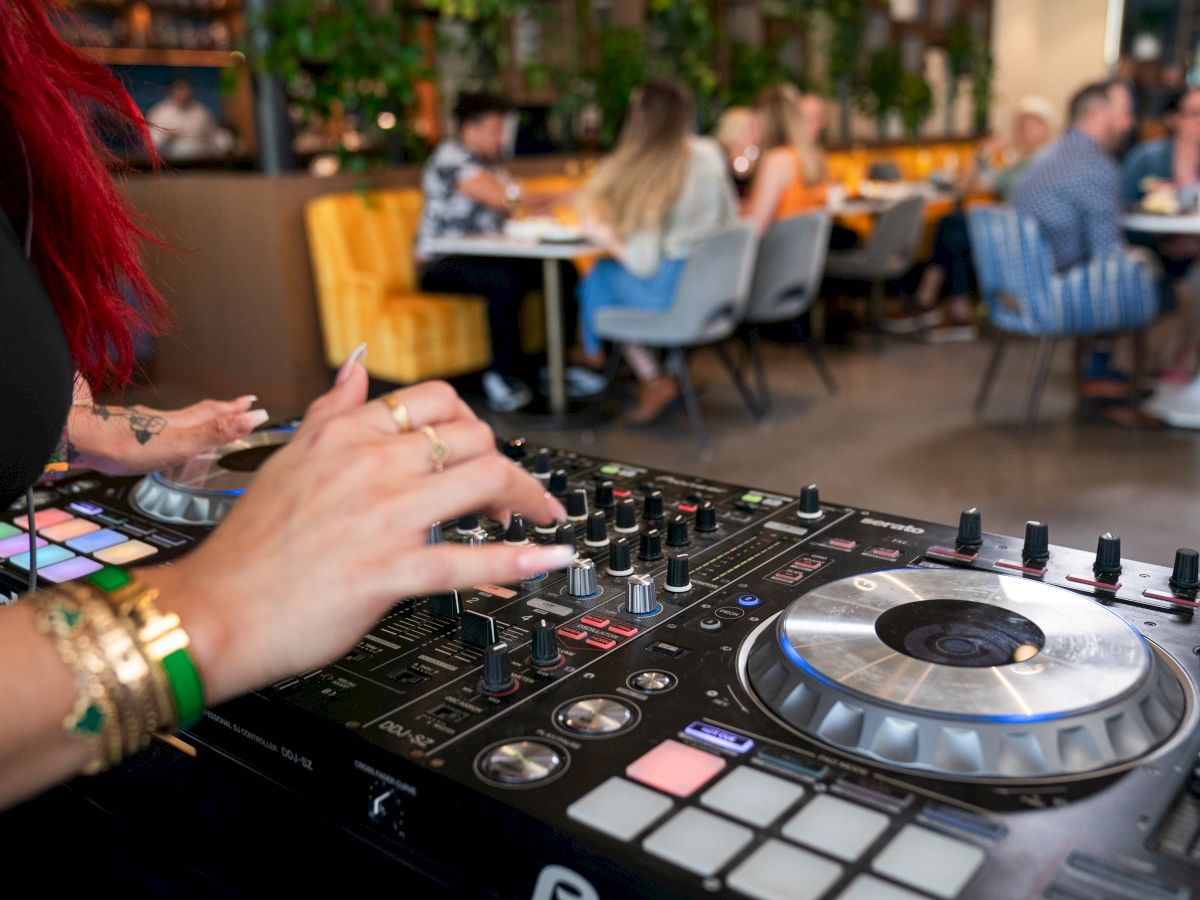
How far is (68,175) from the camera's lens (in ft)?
2.58

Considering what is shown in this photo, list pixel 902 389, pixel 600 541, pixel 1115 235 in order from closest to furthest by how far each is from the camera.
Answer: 1. pixel 600 541
2. pixel 1115 235
3. pixel 902 389

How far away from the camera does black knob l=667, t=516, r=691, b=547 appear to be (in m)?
1.00

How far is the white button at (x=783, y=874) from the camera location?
0.54 m

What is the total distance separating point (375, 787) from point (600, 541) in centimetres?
36

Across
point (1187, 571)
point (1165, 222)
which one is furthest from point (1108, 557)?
point (1165, 222)

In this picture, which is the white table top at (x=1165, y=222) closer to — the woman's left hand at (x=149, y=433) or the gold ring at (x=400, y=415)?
the woman's left hand at (x=149, y=433)

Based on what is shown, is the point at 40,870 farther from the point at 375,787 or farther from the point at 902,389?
the point at 902,389

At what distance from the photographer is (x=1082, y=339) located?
5.05m

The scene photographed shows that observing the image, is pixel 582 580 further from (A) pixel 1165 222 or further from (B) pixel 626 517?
(A) pixel 1165 222

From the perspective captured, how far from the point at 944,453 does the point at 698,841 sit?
375 centimetres

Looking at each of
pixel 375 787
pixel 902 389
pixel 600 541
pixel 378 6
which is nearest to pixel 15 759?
pixel 375 787

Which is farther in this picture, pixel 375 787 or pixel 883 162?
pixel 883 162

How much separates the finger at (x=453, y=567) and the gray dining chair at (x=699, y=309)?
3.56m

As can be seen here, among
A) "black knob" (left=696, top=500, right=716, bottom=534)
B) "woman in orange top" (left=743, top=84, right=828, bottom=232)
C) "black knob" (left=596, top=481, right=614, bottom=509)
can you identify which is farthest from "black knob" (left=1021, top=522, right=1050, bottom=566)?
"woman in orange top" (left=743, top=84, right=828, bottom=232)
